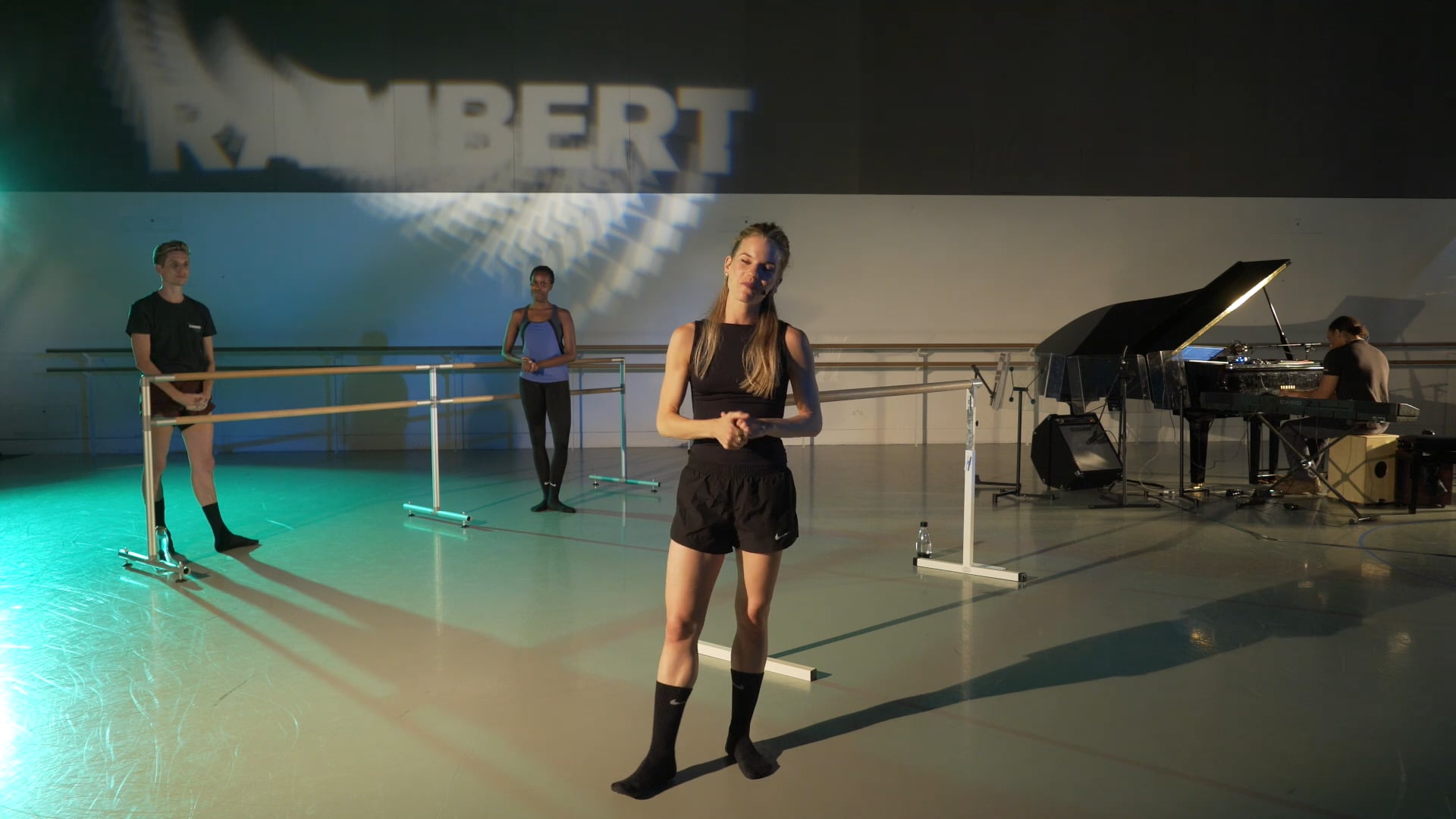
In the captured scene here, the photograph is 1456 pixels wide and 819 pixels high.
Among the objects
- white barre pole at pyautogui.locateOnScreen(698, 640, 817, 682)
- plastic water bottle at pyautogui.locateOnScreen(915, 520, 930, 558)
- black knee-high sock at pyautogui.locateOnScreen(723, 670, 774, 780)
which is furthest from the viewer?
plastic water bottle at pyautogui.locateOnScreen(915, 520, 930, 558)

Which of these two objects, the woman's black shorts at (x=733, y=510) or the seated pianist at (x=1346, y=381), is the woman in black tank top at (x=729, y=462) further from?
the seated pianist at (x=1346, y=381)

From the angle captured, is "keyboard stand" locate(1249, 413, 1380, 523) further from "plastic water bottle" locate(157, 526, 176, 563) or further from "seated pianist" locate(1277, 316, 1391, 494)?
"plastic water bottle" locate(157, 526, 176, 563)

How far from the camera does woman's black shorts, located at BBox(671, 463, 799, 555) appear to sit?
204 centimetres

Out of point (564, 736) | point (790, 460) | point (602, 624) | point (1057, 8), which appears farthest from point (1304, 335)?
point (564, 736)

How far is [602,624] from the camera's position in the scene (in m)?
3.37

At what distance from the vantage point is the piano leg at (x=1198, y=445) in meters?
6.02

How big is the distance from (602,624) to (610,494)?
2838 millimetres

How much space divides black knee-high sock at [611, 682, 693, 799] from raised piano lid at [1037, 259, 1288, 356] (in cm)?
461

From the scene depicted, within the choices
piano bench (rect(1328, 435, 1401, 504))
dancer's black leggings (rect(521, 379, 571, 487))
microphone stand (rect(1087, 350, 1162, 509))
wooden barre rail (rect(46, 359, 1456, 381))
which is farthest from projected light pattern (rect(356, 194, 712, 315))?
piano bench (rect(1328, 435, 1401, 504))

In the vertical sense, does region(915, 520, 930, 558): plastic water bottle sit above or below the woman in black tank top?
below

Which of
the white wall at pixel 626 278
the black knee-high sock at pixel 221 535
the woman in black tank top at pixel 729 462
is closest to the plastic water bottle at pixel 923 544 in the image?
the woman in black tank top at pixel 729 462

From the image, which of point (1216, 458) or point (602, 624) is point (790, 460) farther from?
point (602, 624)

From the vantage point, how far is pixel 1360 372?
5656 millimetres

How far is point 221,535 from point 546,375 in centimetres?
189
